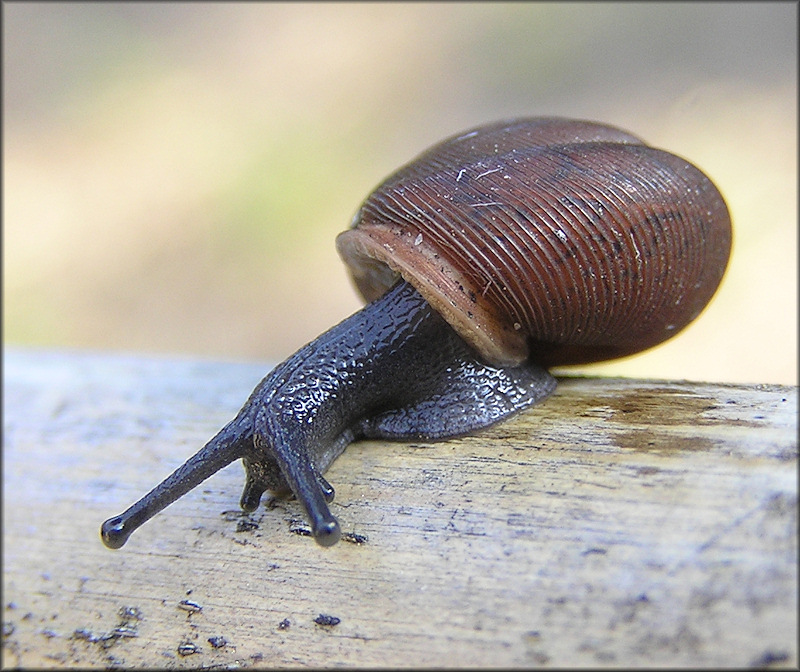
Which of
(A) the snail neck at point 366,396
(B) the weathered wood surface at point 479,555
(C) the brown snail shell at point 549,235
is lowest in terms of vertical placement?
(B) the weathered wood surface at point 479,555

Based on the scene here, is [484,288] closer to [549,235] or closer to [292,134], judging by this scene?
[549,235]

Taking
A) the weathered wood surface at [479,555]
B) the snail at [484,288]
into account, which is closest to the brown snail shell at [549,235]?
the snail at [484,288]

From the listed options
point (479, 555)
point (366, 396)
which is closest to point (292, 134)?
point (366, 396)

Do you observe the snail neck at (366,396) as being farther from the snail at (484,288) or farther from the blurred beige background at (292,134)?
the blurred beige background at (292,134)

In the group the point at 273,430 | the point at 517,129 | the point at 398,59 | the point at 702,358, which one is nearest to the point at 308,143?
the point at 398,59

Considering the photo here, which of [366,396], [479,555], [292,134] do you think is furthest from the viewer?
[292,134]

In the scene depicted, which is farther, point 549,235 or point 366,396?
point 366,396
